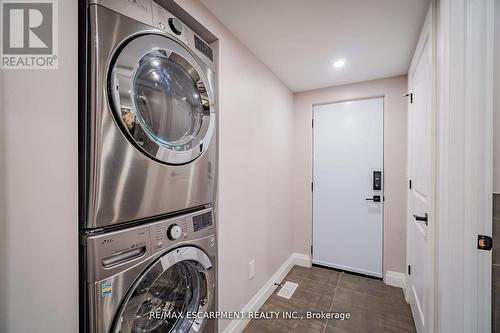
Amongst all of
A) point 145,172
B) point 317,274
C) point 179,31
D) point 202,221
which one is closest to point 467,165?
point 202,221

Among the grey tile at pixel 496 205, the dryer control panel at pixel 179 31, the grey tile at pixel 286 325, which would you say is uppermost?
the dryer control panel at pixel 179 31

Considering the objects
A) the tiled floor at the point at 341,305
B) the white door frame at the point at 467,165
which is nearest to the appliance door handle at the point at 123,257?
the tiled floor at the point at 341,305

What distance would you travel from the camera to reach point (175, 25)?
106 cm

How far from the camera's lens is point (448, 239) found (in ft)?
3.20

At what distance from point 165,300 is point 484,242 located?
1.56m

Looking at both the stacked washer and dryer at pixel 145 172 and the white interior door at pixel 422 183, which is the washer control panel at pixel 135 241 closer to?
the stacked washer and dryer at pixel 145 172

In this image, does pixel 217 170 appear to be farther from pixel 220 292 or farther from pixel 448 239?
pixel 448 239

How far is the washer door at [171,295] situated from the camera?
0.86 metres

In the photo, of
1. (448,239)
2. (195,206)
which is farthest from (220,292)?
(448,239)

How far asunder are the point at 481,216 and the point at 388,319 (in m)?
1.41

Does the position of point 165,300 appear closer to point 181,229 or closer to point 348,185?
point 181,229

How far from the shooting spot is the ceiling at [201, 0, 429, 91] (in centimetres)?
128

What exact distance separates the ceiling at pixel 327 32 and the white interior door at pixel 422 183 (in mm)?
167

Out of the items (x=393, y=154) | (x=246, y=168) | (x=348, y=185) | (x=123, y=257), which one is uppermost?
(x=393, y=154)
